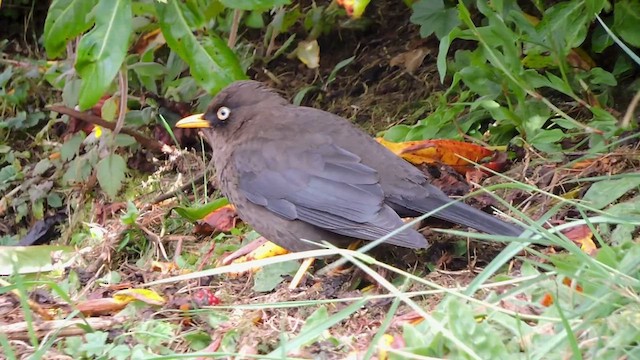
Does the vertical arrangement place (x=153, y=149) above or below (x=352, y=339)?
below

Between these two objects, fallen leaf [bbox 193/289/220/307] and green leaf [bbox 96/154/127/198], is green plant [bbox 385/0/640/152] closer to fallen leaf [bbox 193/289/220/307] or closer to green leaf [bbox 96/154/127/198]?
fallen leaf [bbox 193/289/220/307]

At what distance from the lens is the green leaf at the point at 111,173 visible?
5.83m

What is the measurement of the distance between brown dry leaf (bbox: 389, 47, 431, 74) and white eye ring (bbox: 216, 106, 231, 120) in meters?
1.77

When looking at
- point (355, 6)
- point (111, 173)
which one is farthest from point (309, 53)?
point (355, 6)

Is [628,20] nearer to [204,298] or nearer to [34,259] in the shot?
[204,298]

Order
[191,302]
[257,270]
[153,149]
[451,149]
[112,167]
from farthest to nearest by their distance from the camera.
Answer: [153,149] < [112,167] < [451,149] < [257,270] < [191,302]

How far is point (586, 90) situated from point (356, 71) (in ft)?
7.10

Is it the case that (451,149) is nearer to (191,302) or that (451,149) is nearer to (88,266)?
(191,302)

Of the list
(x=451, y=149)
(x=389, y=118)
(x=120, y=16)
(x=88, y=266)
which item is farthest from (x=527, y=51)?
(x=88, y=266)

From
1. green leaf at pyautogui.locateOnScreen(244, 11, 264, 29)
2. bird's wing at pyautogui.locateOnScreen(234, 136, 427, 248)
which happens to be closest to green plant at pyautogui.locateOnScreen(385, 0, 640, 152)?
bird's wing at pyautogui.locateOnScreen(234, 136, 427, 248)

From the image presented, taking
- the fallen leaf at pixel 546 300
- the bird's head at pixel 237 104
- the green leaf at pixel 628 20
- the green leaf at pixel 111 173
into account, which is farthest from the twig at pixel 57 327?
the green leaf at pixel 628 20

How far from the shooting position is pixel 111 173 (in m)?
5.86

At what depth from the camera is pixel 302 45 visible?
6.49 metres

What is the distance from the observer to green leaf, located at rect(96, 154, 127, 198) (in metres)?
5.83
